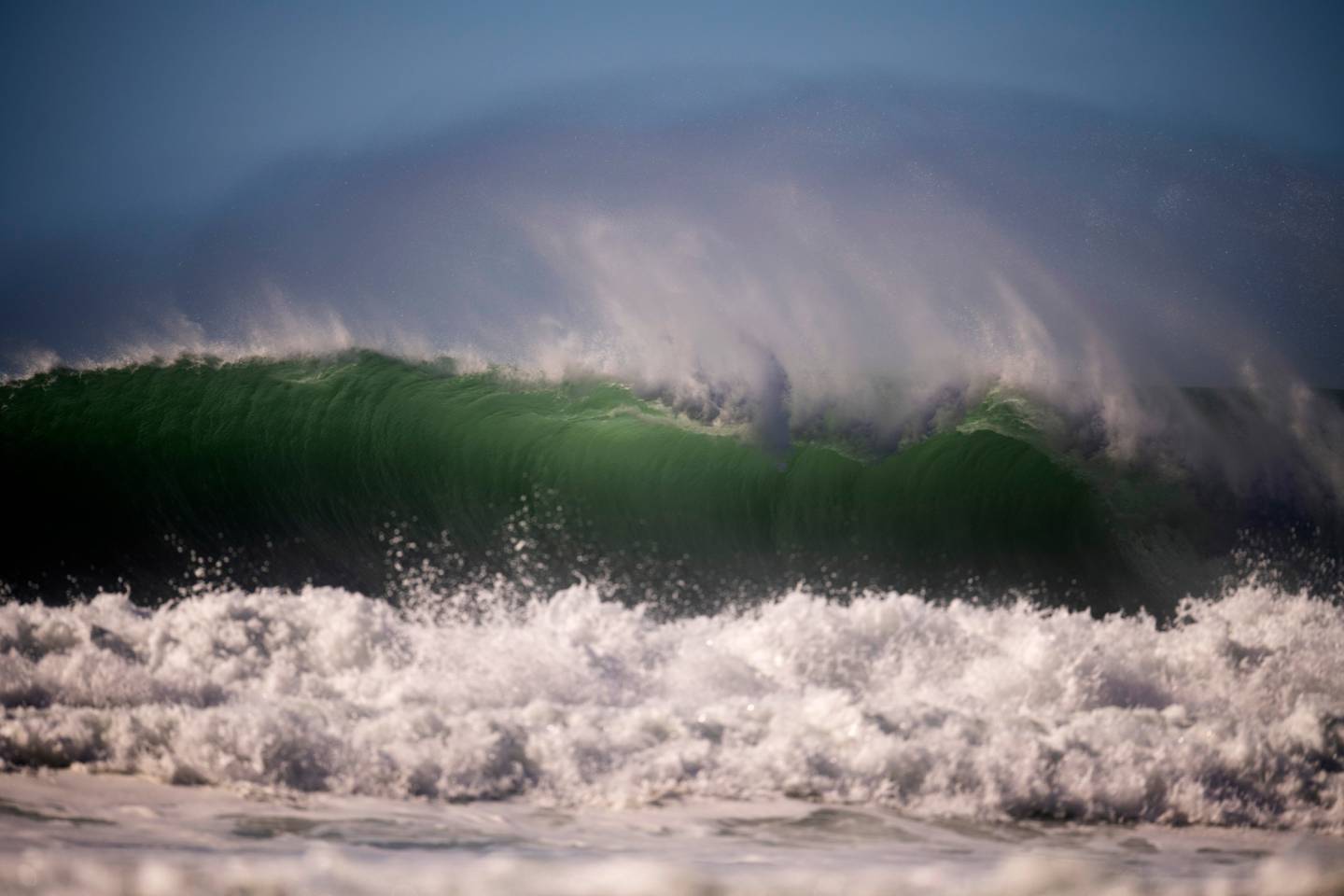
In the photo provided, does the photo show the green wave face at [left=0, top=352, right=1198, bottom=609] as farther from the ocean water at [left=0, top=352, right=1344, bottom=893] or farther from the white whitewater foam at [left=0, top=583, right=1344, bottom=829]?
the white whitewater foam at [left=0, top=583, right=1344, bottom=829]

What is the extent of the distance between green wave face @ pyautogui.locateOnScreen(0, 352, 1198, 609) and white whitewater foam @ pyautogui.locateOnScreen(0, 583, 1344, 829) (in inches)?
50.1

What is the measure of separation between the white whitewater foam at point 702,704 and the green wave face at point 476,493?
1272 mm

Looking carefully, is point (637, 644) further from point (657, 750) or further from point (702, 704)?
point (657, 750)

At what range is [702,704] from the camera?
4.06m

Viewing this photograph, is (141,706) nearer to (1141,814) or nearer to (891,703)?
(891,703)

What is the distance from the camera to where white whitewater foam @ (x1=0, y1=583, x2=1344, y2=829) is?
10.9 ft

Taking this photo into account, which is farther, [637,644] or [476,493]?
[476,493]

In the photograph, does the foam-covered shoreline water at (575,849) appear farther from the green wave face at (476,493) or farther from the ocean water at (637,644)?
the green wave face at (476,493)

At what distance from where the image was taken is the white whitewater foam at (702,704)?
10.9 ft

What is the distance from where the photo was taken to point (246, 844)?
2637mm

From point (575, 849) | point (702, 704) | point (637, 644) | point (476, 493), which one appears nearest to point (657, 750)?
point (702, 704)

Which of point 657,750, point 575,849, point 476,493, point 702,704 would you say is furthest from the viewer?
point 476,493

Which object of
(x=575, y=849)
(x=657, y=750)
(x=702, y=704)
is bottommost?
(x=575, y=849)

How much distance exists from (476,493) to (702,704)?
332 cm
